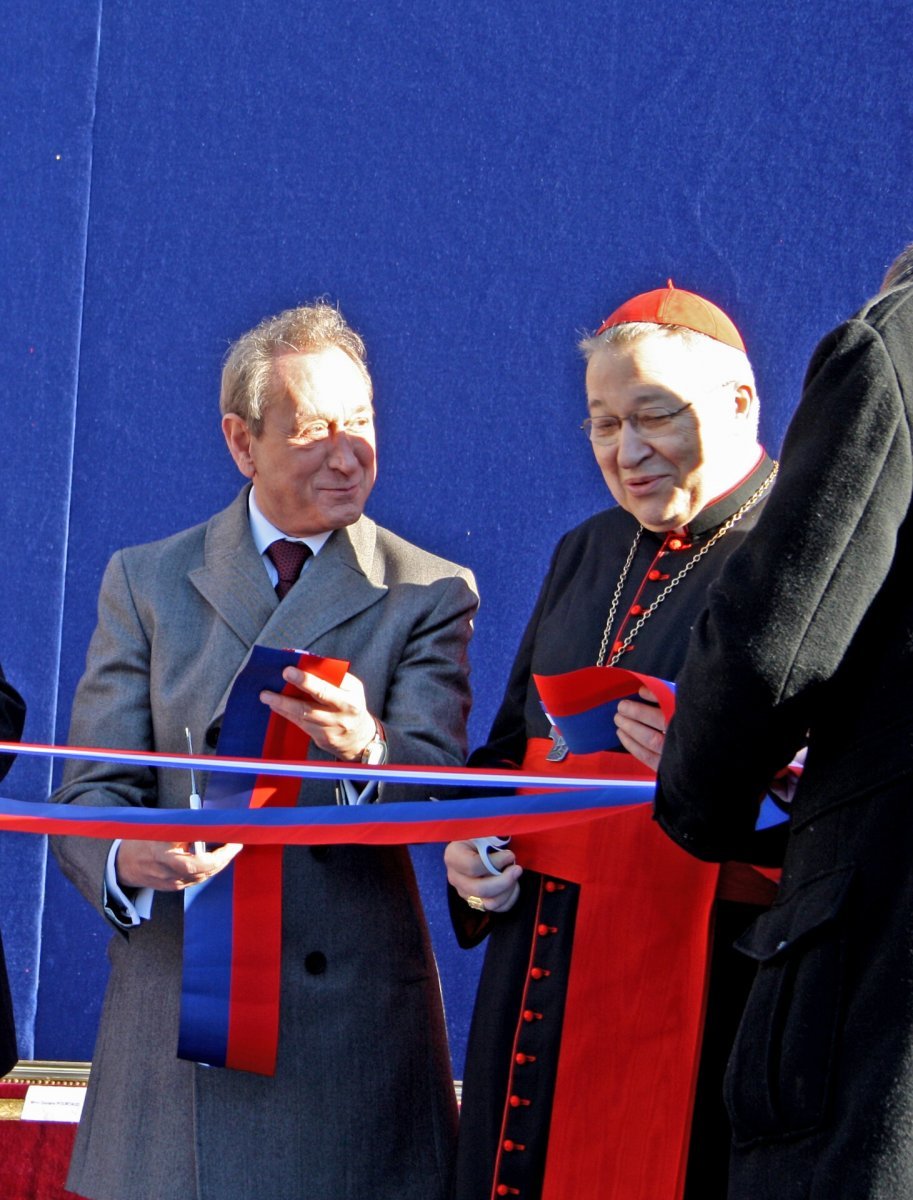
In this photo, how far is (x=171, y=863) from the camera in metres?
2.78

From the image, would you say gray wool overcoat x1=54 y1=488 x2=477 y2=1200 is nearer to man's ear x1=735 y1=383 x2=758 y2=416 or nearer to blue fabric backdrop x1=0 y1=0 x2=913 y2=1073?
man's ear x1=735 y1=383 x2=758 y2=416

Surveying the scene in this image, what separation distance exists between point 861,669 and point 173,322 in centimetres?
291

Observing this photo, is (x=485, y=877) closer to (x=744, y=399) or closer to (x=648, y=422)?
(x=648, y=422)

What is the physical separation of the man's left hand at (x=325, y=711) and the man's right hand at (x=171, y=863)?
25cm

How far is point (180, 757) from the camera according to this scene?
2766mm

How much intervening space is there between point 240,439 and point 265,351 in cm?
19

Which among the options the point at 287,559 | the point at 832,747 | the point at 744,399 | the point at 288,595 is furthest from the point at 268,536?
the point at 832,747

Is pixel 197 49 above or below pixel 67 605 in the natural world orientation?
above

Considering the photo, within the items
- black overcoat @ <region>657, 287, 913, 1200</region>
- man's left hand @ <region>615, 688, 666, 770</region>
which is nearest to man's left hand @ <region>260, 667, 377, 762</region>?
man's left hand @ <region>615, 688, 666, 770</region>

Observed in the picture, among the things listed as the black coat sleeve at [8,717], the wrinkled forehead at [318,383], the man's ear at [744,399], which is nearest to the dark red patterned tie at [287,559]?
the wrinkled forehead at [318,383]

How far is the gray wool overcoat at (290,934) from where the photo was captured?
2875 mm

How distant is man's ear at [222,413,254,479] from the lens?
10.7ft

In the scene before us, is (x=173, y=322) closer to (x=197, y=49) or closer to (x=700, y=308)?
(x=197, y=49)

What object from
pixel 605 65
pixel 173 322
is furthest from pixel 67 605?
pixel 605 65
